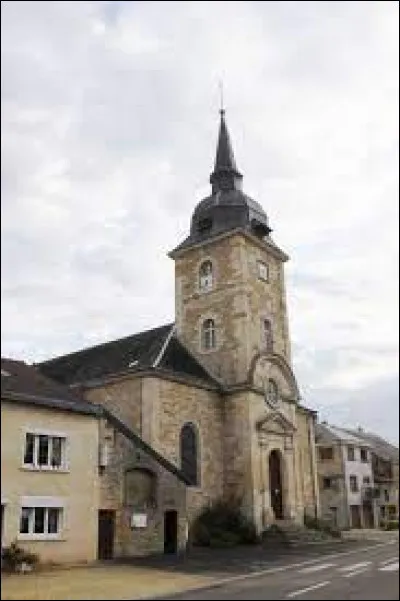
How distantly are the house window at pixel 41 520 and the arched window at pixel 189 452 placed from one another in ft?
37.1

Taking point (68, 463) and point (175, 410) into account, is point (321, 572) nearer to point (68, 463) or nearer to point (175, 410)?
point (68, 463)

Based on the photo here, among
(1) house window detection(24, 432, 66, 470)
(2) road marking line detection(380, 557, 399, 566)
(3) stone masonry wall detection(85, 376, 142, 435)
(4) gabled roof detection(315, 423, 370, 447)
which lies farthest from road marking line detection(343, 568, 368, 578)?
(4) gabled roof detection(315, 423, 370, 447)

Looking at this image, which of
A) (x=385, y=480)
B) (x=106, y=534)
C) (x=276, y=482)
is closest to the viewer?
(x=106, y=534)

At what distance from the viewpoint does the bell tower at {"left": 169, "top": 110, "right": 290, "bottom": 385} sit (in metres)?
37.6

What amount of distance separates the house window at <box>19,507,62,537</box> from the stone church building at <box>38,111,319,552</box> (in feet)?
27.6

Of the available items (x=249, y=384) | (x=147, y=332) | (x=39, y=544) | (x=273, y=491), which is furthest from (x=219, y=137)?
(x=39, y=544)

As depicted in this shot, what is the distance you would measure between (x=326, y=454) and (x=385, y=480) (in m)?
11.6

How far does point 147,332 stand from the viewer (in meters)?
39.3

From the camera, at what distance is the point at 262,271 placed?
133 feet

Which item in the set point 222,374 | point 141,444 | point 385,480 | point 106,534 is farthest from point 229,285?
point 385,480

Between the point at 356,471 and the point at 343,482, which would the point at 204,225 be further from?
the point at 356,471

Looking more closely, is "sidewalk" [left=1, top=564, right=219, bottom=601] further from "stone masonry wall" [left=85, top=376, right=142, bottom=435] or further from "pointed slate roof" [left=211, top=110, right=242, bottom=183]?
"pointed slate roof" [left=211, top=110, right=242, bottom=183]

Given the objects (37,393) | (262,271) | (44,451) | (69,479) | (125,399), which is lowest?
(69,479)

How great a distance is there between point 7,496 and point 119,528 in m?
5.62
